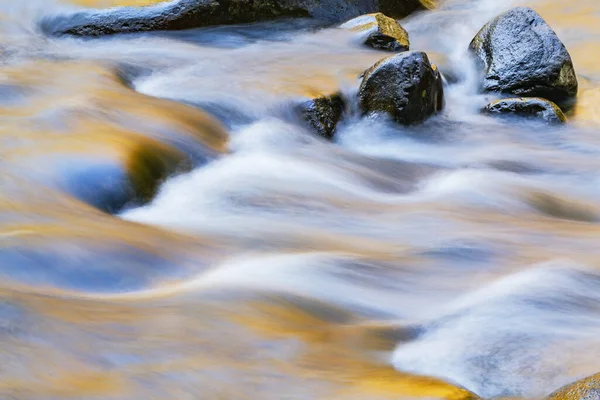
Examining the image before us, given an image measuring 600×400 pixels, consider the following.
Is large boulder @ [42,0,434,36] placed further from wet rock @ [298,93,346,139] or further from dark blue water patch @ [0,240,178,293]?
dark blue water patch @ [0,240,178,293]

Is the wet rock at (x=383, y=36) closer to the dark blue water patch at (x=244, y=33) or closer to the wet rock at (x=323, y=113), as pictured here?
the dark blue water patch at (x=244, y=33)

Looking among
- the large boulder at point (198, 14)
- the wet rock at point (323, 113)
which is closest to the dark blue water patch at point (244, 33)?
the large boulder at point (198, 14)

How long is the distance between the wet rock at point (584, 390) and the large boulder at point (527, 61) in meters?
5.99

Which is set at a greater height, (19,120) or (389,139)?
(19,120)

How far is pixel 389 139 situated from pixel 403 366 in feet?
13.0

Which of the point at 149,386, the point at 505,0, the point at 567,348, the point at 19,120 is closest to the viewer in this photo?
the point at 149,386

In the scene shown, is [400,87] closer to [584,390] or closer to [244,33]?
[244,33]

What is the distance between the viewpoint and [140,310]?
3072 mm

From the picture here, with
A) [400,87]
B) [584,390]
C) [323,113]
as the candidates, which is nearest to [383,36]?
[400,87]

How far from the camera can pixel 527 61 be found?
7824mm

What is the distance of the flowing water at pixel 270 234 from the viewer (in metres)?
2.75

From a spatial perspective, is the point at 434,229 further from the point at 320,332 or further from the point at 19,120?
the point at 19,120

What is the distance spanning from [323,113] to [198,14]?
304 centimetres

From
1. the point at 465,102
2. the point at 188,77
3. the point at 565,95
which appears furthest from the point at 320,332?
the point at 565,95
